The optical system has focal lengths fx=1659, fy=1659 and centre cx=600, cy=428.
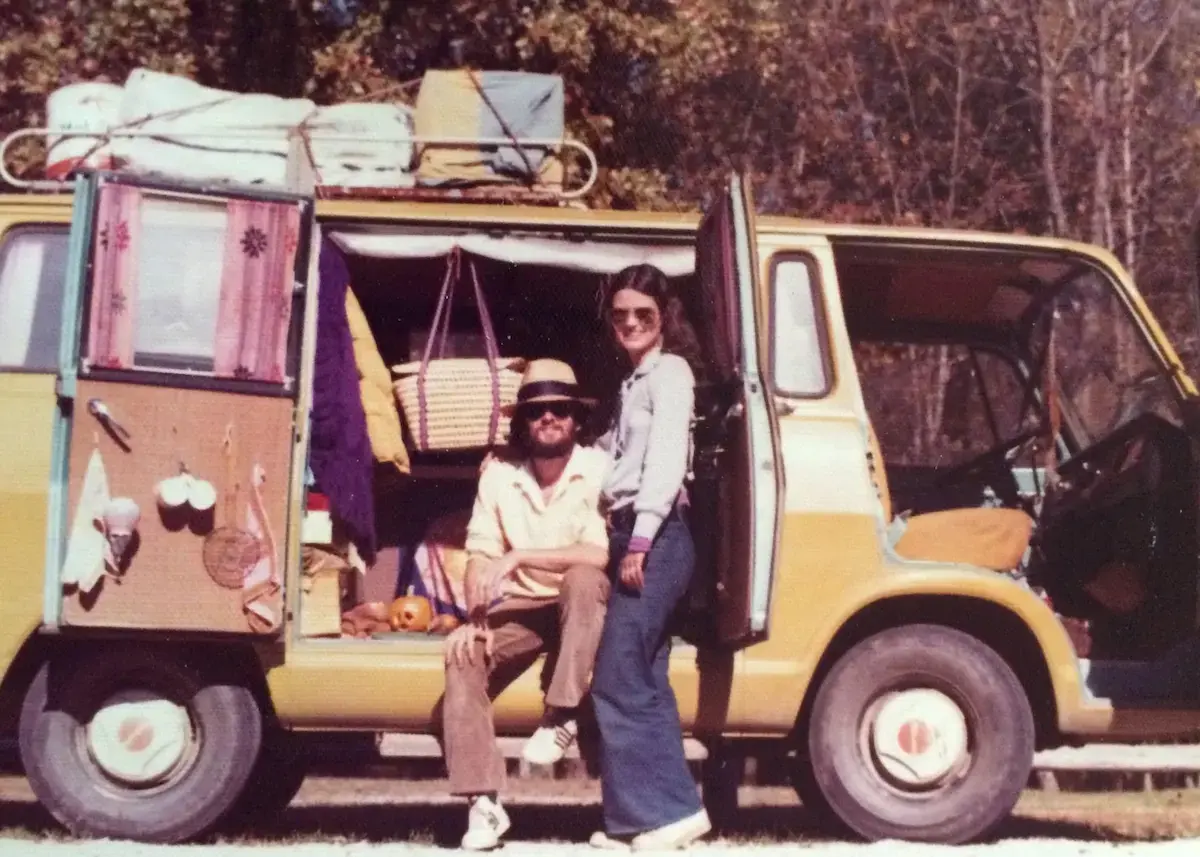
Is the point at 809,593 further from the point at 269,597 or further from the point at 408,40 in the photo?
the point at 408,40

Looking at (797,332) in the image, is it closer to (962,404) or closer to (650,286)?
(650,286)

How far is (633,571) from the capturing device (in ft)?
17.3

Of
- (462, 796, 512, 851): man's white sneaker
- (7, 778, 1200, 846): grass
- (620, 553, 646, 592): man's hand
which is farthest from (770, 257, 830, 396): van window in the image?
(462, 796, 512, 851): man's white sneaker

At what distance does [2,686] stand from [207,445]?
1.07 meters

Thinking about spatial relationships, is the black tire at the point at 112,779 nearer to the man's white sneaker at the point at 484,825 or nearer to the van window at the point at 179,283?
the man's white sneaker at the point at 484,825

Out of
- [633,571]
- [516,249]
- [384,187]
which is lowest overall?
[633,571]

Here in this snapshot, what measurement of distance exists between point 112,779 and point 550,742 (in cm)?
147

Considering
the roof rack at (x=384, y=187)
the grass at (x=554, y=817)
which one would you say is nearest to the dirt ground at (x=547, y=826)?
the grass at (x=554, y=817)

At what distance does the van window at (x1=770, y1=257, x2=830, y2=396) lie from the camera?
577cm

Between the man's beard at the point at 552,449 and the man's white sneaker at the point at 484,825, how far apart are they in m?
1.23

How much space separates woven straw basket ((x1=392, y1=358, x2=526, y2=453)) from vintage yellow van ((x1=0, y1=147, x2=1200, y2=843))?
298mm

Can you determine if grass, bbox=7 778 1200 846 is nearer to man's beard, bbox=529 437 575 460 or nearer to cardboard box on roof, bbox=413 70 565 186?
man's beard, bbox=529 437 575 460

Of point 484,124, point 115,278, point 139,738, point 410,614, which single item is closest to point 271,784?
point 410,614

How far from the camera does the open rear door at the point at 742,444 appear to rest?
514 cm
